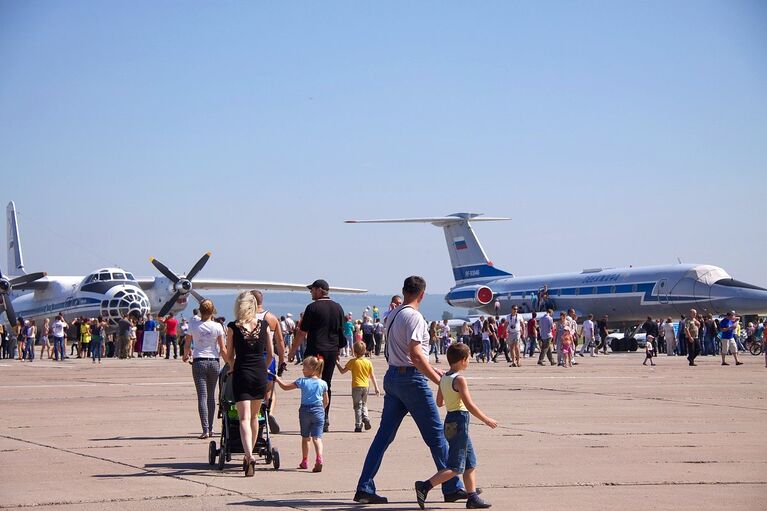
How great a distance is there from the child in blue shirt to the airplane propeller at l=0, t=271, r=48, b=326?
35.1 m

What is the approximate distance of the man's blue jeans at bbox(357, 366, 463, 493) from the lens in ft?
25.4

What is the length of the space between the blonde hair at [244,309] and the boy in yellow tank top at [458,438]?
7.39ft

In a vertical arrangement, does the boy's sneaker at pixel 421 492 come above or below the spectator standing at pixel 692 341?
below

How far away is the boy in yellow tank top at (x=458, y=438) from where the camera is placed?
7.41 meters

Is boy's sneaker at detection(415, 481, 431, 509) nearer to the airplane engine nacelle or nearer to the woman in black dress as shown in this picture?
the woman in black dress

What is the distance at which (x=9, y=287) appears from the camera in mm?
43375

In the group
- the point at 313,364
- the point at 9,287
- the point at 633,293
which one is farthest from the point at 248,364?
the point at 633,293

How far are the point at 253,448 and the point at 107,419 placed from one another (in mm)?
4891

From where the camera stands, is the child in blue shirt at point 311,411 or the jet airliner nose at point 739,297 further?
the jet airliner nose at point 739,297

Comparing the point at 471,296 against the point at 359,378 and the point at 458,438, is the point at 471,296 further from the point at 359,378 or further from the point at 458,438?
the point at 458,438

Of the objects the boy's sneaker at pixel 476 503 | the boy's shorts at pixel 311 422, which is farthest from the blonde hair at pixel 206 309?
the boy's sneaker at pixel 476 503

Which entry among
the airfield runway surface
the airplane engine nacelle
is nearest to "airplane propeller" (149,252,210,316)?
the airplane engine nacelle

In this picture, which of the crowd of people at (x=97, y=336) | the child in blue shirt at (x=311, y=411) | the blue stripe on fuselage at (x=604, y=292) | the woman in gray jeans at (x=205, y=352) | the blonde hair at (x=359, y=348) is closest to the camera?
the child in blue shirt at (x=311, y=411)

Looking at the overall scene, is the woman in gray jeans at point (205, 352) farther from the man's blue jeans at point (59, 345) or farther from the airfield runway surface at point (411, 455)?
the man's blue jeans at point (59, 345)
